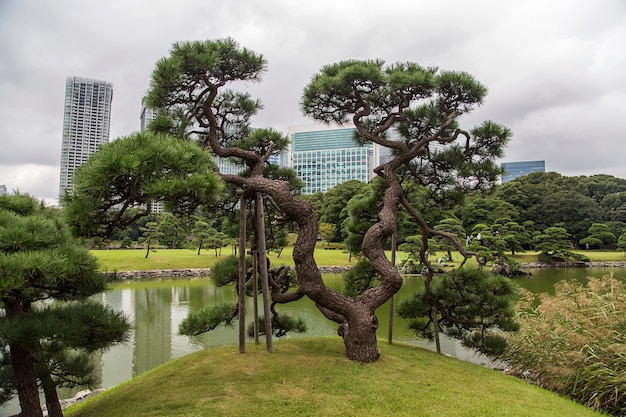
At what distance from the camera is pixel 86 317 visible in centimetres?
257

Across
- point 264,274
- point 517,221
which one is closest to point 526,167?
point 517,221

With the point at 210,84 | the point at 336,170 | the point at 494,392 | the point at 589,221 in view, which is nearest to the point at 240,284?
the point at 210,84

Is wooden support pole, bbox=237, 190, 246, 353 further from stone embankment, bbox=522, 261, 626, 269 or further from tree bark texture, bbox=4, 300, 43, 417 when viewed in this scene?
stone embankment, bbox=522, 261, 626, 269

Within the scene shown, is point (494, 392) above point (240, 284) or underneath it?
underneath

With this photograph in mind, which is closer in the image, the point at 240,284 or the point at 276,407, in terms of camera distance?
the point at 276,407

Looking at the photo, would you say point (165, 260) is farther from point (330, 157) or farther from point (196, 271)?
point (330, 157)

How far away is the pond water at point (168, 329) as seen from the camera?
6.31 metres

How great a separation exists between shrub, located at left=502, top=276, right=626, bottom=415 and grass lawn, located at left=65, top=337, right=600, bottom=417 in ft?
1.56

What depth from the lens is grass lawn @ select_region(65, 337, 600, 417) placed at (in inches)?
114

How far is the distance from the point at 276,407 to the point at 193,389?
0.83 meters

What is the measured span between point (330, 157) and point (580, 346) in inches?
2545

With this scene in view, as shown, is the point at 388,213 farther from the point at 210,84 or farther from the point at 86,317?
the point at 86,317

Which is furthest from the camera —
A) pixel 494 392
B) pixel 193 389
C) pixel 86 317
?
pixel 494 392

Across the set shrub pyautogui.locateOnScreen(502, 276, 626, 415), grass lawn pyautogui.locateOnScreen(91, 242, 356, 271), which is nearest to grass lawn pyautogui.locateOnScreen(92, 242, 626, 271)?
grass lawn pyautogui.locateOnScreen(91, 242, 356, 271)
